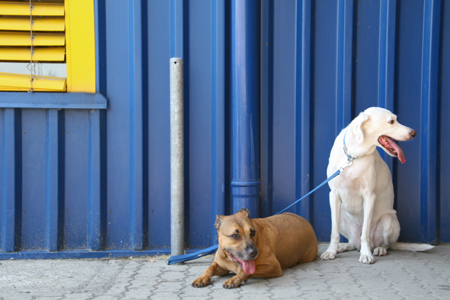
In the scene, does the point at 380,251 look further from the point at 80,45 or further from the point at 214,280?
the point at 80,45

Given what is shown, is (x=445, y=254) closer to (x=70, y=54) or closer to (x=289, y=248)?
(x=289, y=248)

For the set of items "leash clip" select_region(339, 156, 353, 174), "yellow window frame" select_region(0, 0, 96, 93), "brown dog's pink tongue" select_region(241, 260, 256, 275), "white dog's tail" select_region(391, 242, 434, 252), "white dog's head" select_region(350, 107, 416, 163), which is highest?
"yellow window frame" select_region(0, 0, 96, 93)

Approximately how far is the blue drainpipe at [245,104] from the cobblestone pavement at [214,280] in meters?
0.68

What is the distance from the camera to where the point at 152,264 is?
13.4 ft

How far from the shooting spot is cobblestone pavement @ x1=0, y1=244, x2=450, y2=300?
3191mm

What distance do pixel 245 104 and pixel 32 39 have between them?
1.99 meters

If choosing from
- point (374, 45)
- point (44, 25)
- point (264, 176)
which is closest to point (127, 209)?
point (264, 176)

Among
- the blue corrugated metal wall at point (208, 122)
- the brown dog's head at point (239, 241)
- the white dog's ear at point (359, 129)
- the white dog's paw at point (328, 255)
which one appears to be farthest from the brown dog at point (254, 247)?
the white dog's ear at point (359, 129)

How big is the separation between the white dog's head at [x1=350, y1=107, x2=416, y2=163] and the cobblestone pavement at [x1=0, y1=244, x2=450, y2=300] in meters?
0.92

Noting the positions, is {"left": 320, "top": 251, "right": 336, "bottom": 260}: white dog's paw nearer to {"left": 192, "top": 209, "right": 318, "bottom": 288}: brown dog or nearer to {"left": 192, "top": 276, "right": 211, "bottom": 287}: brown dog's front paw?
{"left": 192, "top": 209, "right": 318, "bottom": 288}: brown dog

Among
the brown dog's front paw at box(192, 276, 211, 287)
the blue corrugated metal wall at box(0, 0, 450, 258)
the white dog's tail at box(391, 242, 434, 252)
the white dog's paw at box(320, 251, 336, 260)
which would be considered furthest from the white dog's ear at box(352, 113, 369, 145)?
the brown dog's front paw at box(192, 276, 211, 287)

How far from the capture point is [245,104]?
168 inches

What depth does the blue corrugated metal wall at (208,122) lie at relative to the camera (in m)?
4.30

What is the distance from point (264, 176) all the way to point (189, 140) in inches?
31.0
